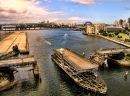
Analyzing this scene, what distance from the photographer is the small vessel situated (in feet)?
184

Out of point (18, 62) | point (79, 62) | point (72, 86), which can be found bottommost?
point (72, 86)

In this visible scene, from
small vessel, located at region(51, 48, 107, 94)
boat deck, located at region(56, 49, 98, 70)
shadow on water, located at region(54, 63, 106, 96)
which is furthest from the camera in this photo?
boat deck, located at region(56, 49, 98, 70)

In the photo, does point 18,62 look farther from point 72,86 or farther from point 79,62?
point 72,86

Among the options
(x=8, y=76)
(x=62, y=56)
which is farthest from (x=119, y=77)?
(x=8, y=76)

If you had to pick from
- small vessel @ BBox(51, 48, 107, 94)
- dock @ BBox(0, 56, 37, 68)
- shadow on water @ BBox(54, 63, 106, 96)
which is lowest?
shadow on water @ BBox(54, 63, 106, 96)

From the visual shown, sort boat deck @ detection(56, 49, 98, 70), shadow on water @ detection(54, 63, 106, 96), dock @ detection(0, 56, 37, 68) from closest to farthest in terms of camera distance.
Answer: shadow on water @ detection(54, 63, 106, 96), boat deck @ detection(56, 49, 98, 70), dock @ detection(0, 56, 37, 68)

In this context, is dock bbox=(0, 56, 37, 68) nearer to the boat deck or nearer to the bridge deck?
the bridge deck

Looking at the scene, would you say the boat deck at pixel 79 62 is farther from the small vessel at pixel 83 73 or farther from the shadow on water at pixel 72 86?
the shadow on water at pixel 72 86

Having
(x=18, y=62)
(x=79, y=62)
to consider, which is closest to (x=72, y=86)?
(x=79, y=62)

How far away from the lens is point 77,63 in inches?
2704

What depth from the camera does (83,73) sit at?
64062mm

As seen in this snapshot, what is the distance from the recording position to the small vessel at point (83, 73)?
5621 centimetres

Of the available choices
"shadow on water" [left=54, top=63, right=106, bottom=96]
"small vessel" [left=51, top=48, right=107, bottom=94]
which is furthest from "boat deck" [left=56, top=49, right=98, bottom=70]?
"shadow on water" [left=54, top=63, right=106, bottom=96]

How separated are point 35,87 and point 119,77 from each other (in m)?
26.2
